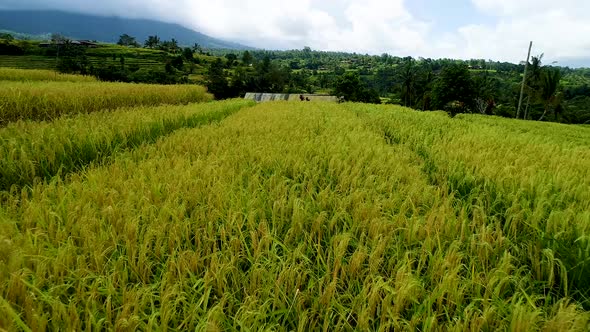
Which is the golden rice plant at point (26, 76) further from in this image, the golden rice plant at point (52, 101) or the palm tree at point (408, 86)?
the palm tree at point (408, 86)

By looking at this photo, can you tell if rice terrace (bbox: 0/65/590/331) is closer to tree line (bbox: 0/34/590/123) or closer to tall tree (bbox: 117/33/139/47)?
tree line (bbox: 0/34/590/123)

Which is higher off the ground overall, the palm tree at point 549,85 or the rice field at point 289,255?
the palm tree at point 549,85

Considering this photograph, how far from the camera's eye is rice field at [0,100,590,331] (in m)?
1.41

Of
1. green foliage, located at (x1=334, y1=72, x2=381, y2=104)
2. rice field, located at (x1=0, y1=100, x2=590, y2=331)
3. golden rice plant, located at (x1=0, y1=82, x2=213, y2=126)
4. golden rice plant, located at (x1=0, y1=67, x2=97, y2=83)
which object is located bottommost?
rice field, located at (x1=0, y1=100, x2=590, y2=331)

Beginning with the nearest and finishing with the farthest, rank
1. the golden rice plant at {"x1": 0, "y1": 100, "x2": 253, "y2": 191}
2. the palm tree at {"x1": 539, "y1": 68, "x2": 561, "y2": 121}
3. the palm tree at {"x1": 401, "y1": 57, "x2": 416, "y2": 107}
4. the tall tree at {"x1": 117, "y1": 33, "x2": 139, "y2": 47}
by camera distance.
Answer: the golden rice plant at {"x1": 0, "y1": 100, "x2": 253, "y2": 191}, the palm tree at {"x1": 539, "y1": 68, "x2": 561, "y2": 121}, the palm tree at {"x1": 401, "y1": 57, "x2": 416, "y2": 107}, the tall tree at {"x1": 117, "y1": 33, "x2": 139, "y2": 47}

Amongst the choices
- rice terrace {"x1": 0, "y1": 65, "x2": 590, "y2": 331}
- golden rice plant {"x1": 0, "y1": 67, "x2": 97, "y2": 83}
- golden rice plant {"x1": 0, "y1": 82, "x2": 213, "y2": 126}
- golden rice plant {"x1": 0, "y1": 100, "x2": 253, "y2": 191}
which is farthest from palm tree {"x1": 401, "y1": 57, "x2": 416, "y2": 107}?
rice terrace {"x1": 0, "y1": 65, "x2": 590, "y2": 331}

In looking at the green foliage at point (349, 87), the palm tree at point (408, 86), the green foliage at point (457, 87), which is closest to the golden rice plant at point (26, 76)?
the green foliage at point (457, 87)

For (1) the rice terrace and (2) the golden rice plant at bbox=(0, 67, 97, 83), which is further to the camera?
(2) the golden rice plant at bbox=(0, 67, 97, 83)

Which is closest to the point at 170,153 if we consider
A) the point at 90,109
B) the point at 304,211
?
the point at 304,211

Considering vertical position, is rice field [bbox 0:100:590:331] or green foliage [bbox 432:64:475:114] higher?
green foliage [bbox 432:64:475:114]

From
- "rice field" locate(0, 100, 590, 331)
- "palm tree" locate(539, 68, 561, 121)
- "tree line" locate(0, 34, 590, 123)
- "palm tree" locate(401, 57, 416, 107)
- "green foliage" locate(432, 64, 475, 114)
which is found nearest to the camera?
"rice field" locate(0, 100, 590, 331)

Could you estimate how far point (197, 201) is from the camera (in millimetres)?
2564

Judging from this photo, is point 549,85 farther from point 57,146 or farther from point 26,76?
point 26,76

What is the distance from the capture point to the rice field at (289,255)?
1.41 m
